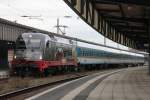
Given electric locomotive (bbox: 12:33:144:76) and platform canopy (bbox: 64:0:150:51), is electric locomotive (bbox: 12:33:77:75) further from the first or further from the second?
platform canopy (bbox: 64:0:150:51)

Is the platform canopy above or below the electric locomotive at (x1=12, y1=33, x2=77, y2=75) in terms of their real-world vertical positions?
above

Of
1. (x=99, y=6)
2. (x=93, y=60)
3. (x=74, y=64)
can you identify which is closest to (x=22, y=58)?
(x=99, y=6)

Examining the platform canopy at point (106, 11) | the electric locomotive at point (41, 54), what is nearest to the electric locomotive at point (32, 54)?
the electric locomotive at point (41, 54)

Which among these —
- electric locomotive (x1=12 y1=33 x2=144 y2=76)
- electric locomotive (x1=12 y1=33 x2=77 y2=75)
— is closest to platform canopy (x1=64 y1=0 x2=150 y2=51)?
electric locomotive (x1=12 y1=33 x2=144 y2=76)

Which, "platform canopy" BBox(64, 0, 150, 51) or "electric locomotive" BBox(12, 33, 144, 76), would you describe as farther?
"electric locomotive" BBox(12, 33, 144, 76)

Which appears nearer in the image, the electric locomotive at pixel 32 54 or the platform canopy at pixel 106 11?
the platform canopy at pixel 106 11

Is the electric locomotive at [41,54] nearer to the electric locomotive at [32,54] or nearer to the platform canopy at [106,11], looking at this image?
the electric locomotive at [32,54]

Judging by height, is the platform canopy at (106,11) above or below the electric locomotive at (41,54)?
above

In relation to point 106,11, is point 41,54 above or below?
below

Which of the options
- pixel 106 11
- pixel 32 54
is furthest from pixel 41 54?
pixel 106 11

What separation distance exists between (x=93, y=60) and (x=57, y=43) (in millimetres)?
17898

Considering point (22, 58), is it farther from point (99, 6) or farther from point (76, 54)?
point (76, 54)

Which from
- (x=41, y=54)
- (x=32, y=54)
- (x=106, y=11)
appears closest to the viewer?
(x=41, y=54)

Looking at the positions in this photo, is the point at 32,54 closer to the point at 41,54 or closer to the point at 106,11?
the point at 41,54
